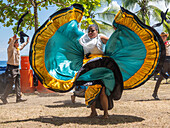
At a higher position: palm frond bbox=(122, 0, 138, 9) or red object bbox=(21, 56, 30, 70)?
palm frond bbox=(122, 0, 138, 9)

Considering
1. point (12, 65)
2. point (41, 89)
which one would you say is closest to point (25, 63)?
point (41, 89)

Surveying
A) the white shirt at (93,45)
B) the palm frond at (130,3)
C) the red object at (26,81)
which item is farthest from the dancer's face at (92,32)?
the palm frond at (130,3)

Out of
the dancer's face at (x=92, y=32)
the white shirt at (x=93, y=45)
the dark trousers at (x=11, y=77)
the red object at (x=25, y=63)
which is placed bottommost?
the dark trousers at (x=11, y=77)

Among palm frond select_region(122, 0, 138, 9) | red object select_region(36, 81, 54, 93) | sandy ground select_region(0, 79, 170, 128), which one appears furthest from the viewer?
palm frond select_region(122, 0, 138, 9)

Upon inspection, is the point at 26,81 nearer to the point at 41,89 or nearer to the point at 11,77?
the point at 41,89

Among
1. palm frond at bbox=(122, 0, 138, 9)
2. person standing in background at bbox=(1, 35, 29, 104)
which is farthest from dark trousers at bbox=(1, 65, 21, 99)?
palm frond at bbox=(122, 0, 138, 9)

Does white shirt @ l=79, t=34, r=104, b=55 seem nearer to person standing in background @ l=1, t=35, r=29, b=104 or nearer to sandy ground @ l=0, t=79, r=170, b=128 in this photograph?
sandy ground @ l=0, t=79, r=170, b=128

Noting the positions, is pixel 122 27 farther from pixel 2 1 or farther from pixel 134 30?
pixel 2 1

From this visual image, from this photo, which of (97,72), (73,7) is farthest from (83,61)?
(73,7)

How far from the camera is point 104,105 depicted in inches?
175

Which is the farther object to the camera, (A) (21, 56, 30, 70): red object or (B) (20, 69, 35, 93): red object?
(A) (21, 56, 30, 70): red object

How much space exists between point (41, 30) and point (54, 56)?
1.77 ft

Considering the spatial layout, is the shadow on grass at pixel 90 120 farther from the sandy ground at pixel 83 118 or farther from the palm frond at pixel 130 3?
the palm frond at pixel 130 3

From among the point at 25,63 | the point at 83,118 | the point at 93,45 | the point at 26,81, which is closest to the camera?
the point at 93,45
